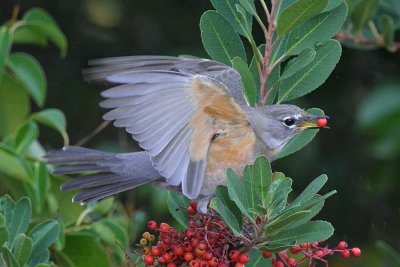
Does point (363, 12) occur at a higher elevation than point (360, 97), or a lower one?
higher

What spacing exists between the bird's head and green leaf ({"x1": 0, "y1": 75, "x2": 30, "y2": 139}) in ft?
4.66

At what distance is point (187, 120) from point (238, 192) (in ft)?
1.96

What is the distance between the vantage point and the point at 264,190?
3.08m

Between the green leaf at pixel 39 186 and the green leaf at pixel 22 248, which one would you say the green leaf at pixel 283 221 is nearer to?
the green leaf at pixel 22 248

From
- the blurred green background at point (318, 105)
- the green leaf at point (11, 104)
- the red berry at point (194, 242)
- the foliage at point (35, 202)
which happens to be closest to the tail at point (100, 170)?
the foliage at point (35, 202)

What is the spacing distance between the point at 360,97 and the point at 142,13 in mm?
1633

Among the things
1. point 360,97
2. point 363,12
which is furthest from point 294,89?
point 360,97

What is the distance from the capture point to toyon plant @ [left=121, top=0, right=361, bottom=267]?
3078 millimetres

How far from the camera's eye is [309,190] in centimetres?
309

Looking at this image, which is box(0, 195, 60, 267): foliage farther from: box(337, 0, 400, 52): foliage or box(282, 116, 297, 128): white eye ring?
box(337, 0, 400, 52): foliage

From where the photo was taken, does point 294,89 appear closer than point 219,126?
Yes

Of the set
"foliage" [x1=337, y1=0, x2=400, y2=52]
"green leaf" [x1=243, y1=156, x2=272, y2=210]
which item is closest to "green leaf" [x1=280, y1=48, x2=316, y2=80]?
"green leaf" [x1=243, y1=156, x2=272, y2=210]

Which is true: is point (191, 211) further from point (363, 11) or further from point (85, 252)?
point (363, 11)

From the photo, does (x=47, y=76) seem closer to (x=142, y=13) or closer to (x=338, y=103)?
(x=142, y=13)
